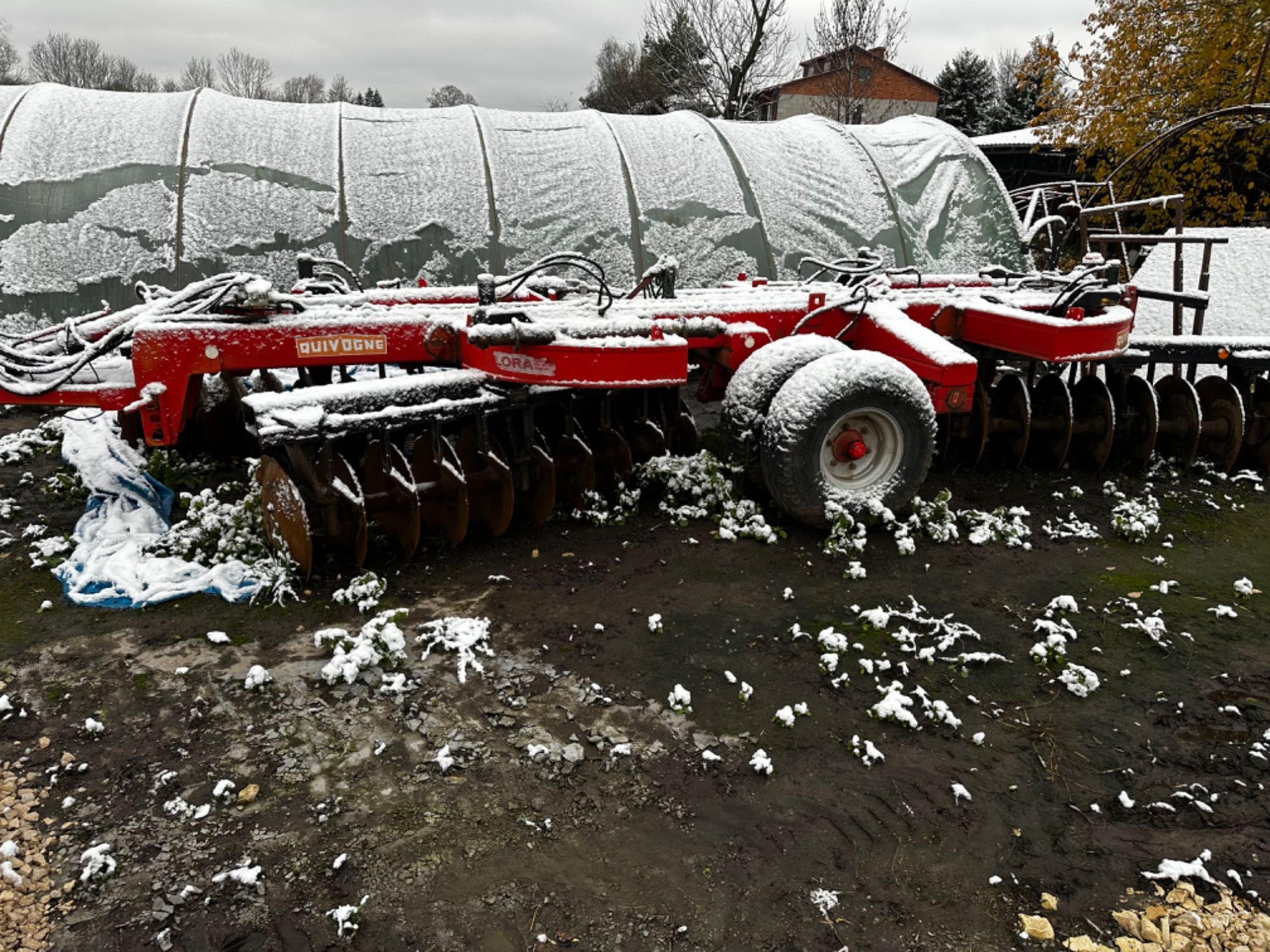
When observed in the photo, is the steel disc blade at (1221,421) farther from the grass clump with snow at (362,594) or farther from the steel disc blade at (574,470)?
the grass clump with snow at (362,594)

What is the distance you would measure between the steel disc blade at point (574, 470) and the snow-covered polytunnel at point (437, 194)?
180 inches

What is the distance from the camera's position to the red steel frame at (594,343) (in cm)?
437

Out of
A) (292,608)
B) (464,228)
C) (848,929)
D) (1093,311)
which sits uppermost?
(464,228)

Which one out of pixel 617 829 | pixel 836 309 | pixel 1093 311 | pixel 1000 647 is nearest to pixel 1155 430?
pixel 1093 311

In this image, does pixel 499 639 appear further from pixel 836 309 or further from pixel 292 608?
pixel 836 309

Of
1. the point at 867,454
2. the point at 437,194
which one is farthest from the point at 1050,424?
the point at 437,194

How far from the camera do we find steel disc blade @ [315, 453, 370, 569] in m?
4.25

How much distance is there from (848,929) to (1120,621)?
8.22 feet

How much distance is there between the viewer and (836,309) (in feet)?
18.4

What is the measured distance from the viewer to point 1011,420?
607 cm

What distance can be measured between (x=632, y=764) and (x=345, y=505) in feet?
7.01

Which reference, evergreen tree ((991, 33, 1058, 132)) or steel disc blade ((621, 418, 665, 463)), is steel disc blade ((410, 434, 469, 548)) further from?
evergreen tree ((991, 33, 1058, 132))

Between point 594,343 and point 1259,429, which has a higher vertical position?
point 594,343

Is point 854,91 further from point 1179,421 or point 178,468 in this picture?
point 178,468
